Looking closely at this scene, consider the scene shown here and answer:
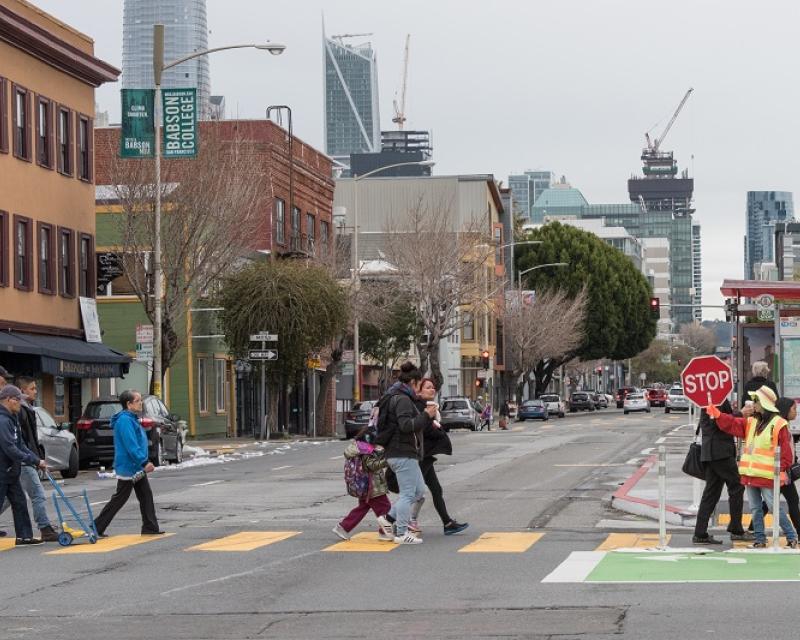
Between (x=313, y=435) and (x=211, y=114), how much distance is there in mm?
13137

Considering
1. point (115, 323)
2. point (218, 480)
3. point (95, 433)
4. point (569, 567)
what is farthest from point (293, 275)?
point (569, 567)

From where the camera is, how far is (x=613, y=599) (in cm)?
1298

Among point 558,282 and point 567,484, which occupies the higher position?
point 558,282

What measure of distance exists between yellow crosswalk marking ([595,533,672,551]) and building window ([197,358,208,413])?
3907 cm

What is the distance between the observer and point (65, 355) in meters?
41.9

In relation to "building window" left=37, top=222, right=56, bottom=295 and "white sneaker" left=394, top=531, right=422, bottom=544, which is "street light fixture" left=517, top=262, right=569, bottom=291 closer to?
"building window" left=37, top=222, right=56, bottom=295

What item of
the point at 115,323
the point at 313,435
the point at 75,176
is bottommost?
the point at 313,435

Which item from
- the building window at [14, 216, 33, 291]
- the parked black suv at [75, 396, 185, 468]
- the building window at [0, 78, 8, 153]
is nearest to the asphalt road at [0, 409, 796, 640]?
the parked black suv at [75, 396, 185, 468]

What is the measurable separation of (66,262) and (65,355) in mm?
4739

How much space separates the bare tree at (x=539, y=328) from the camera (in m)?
96.2

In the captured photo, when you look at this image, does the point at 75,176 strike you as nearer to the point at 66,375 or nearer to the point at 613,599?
the point at 66,375

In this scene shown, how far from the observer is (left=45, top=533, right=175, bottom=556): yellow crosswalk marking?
59.2ft

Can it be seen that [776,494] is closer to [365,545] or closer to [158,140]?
[365,545]

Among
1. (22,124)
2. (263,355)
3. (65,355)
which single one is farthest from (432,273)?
(65,355)
